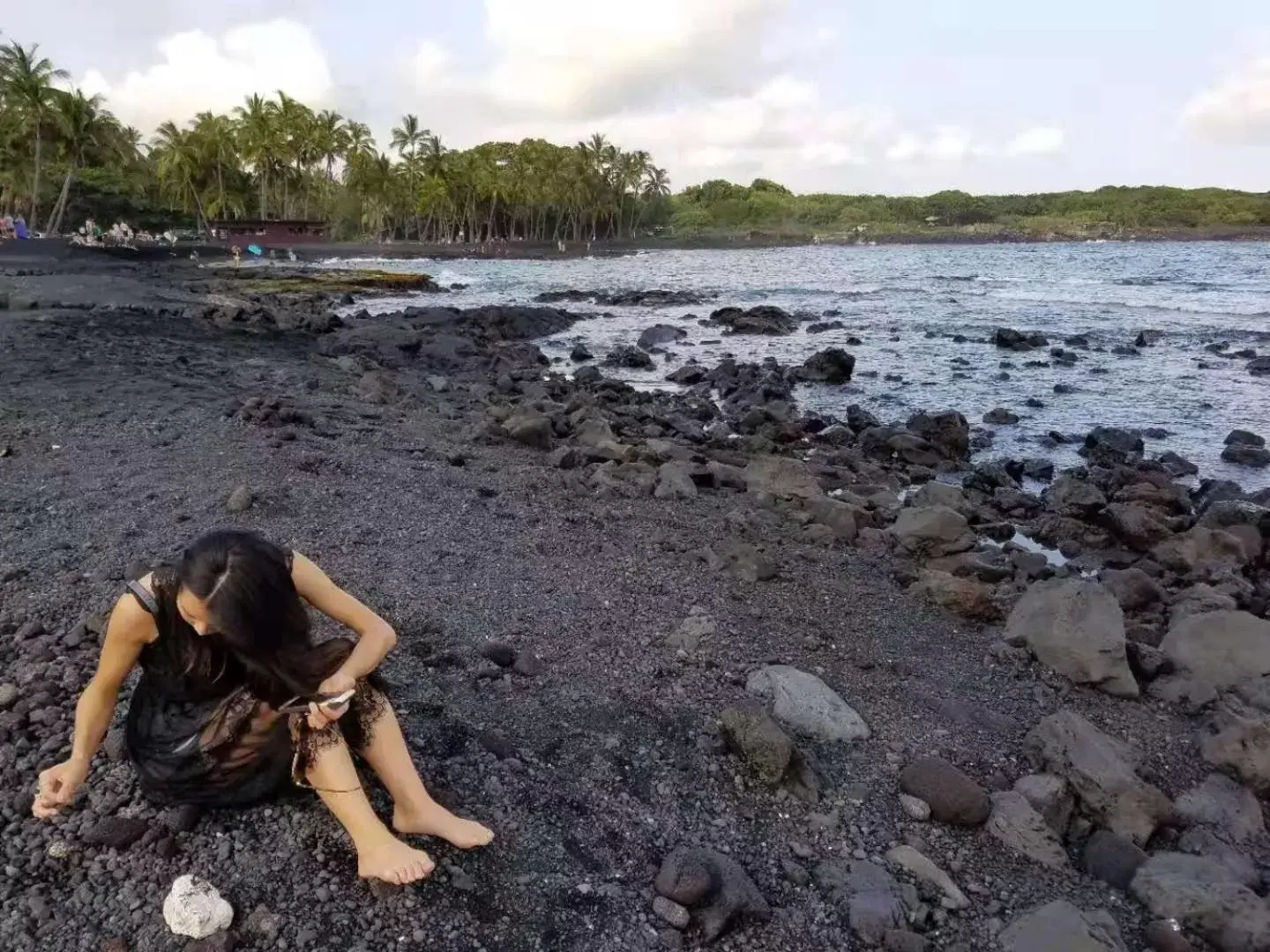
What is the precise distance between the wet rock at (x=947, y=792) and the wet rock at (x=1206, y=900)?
23.8 inches

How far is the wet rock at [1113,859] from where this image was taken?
3.64m

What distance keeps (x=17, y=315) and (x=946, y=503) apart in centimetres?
1717

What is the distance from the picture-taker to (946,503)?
376 inches

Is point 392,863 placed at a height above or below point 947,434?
above

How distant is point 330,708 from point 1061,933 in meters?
2.59

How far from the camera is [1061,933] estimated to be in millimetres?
3158

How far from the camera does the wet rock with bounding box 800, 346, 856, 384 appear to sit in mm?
18891

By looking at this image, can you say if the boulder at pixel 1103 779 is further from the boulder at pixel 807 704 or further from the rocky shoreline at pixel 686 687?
the boulder at pixel 807 704

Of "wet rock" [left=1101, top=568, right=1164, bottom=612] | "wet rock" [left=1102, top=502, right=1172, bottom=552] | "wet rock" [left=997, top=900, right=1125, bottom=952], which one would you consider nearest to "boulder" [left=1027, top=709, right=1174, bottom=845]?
"wet rock" [left=997, top=900, right=1125, bottom=952]

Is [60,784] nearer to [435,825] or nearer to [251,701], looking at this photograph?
[251,701]

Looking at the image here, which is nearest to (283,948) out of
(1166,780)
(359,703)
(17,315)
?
(359,703)

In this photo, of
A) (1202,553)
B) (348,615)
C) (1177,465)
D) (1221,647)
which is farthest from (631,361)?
(348,615)

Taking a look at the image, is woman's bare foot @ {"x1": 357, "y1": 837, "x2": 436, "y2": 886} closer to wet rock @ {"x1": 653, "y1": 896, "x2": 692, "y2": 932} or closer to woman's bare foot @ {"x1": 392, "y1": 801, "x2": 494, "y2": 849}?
woman's bare foot @ {"x1": 392, "y1": 801, "x2": 494, "y2": 849}

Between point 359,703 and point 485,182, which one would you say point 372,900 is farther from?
point 485,182
